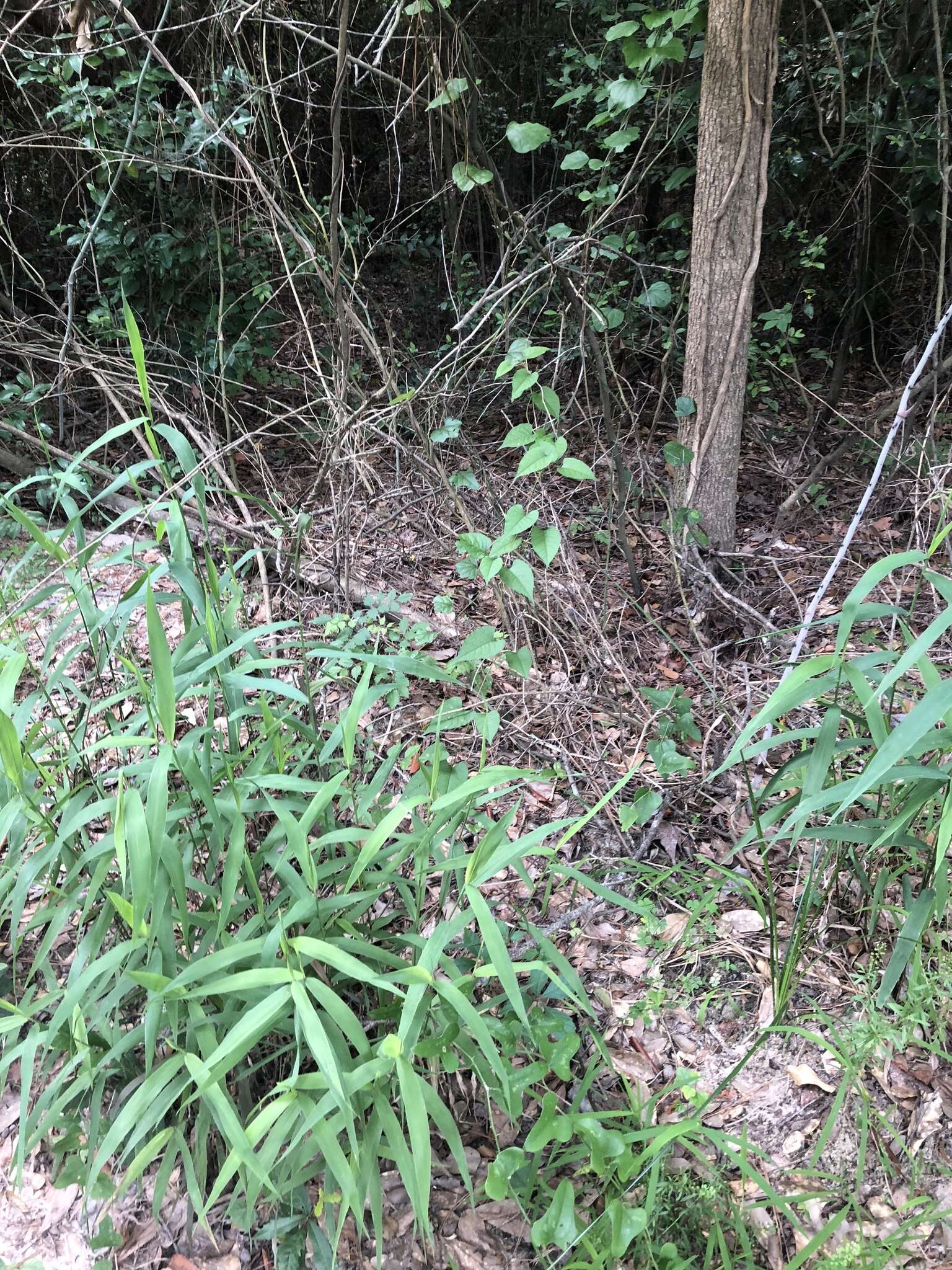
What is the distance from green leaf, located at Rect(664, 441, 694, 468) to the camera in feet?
8.50

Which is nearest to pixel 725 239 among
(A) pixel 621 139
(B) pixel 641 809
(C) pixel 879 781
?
(A) pixel 621 139

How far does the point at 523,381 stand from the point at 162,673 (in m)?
1.26

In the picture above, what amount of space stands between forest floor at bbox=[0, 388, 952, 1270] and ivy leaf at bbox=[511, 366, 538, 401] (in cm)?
70

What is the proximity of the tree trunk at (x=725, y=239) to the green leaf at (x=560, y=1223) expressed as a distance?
2.09 meters

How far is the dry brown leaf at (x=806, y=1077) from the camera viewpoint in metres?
1.41

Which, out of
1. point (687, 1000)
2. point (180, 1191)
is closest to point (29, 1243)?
point (180, 1191)

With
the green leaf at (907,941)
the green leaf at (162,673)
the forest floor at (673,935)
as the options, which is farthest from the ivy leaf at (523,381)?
the green leaf at (907,941)

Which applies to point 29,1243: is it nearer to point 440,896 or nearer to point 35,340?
point 440,896

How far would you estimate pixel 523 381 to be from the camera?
197 centimetres

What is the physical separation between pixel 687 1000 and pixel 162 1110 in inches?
39.8

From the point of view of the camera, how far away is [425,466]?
2715 mm

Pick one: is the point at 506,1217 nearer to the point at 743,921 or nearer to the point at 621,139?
the point at 743,921

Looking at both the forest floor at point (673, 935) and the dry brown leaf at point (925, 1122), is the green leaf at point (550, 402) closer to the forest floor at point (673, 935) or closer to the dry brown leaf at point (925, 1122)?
the forest floor at point (673, 935)

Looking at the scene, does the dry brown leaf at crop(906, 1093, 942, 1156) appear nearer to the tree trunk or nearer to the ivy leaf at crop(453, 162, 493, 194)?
the tree trunk
